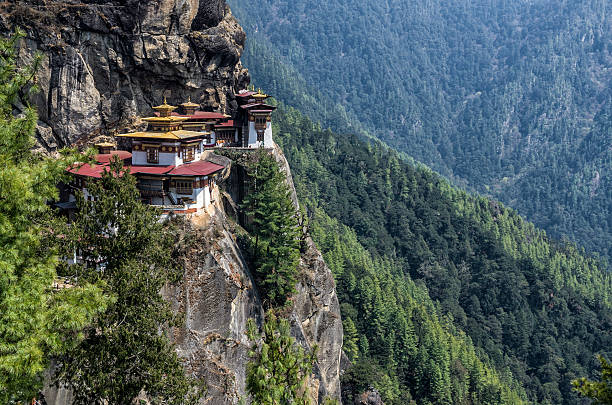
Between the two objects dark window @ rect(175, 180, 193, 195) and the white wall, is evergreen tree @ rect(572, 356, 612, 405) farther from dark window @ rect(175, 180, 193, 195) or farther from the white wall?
the white wall

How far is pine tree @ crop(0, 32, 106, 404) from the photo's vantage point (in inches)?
789

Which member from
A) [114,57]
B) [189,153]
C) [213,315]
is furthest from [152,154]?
[213,315]

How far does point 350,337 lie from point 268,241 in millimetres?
35745

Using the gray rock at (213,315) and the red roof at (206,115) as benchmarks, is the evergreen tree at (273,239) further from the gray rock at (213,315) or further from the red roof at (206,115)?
the red roof at (206,115)

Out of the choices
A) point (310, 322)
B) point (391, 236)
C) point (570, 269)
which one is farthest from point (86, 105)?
point (570, 269)

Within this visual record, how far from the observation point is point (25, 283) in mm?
21141

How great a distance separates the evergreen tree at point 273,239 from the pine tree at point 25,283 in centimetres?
2586

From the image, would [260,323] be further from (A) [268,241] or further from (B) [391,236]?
(B) [391,236]

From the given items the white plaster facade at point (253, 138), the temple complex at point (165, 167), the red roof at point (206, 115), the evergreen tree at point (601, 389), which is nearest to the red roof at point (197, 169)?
the temple complex at point (165, 167)

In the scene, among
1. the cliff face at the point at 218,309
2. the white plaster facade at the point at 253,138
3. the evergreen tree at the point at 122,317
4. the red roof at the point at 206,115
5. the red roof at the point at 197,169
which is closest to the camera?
the evergreen tree at the point at 122,317

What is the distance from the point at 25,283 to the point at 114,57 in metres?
36.3

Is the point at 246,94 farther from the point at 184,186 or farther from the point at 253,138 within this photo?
the point at 184,186

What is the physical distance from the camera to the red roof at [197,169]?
43.5 metres

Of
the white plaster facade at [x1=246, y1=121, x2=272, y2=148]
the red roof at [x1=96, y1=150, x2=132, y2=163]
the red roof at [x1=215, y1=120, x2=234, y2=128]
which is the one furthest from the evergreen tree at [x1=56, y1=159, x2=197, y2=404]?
the red roof at [x1=215, y1=120, x2=234, y2=128]
